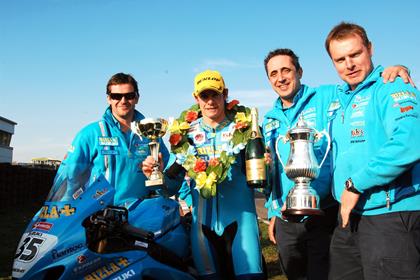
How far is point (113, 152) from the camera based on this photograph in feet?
13.5

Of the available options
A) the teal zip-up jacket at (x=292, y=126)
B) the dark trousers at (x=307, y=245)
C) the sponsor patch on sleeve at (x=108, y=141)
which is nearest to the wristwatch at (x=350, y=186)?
the teal zip-up jacket at (x=292, y=126)

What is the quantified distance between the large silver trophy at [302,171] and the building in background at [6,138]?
149ft

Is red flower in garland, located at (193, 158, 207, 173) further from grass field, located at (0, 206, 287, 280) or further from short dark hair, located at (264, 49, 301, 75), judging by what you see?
grass field, located at (0, 206, 287, 280)

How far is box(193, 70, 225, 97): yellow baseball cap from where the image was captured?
11.8 feet

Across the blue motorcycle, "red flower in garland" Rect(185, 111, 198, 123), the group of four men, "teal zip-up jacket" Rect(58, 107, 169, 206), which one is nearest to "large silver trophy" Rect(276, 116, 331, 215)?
the group of four men

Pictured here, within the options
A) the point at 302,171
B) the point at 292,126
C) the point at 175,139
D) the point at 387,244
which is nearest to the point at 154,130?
the point at 175,139

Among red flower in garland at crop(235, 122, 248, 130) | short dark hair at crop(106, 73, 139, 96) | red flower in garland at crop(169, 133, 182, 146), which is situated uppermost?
short dark hair at crop(106, 73, 139, 96)

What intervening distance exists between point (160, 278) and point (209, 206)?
0.75m

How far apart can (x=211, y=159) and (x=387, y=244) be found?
4.86ft

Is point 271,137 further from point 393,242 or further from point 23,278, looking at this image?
point 23,278

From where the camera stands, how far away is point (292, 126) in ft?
11.9

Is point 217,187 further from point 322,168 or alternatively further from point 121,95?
point 121,95

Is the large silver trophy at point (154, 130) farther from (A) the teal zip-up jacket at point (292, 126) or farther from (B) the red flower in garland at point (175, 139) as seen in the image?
(A) the teal zip-up jacket at point (292, 126)

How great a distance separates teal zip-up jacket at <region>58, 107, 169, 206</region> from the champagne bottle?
3.34 feet
